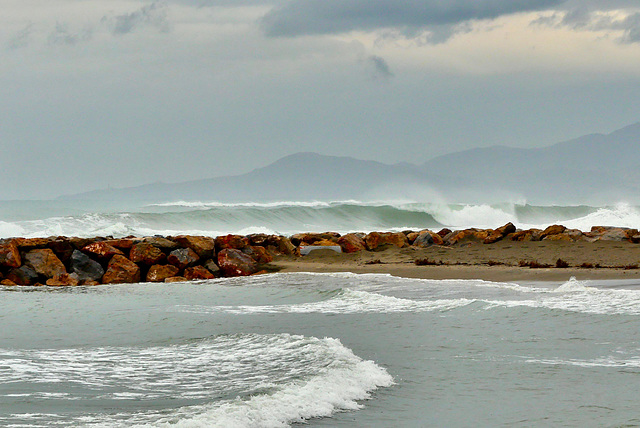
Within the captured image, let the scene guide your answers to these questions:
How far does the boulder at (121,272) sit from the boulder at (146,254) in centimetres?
36

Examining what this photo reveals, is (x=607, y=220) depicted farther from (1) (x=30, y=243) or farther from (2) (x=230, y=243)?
(1) (x=30, y=243)

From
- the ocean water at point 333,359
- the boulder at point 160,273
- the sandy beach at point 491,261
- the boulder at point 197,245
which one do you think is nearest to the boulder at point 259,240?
the sandy beach at point 491,261

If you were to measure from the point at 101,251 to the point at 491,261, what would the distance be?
10.9m

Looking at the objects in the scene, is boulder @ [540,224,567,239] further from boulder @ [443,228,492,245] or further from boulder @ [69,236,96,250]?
boulder @ [69,236,96,250]

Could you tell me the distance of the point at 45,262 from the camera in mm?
19062

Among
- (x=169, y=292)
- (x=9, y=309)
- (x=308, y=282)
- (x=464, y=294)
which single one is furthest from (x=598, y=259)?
(x=9, y=309)

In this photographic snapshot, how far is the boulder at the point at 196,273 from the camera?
19.5m

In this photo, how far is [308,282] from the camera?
17.4 metres

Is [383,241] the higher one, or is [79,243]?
[383,241]

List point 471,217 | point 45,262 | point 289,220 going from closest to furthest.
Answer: point 45,262 → point 289,220 → point 471,217

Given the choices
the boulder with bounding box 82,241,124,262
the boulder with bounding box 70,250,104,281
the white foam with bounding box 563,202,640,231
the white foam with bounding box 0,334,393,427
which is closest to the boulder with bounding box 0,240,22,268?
the boulder with bounding box 70,250,104,281

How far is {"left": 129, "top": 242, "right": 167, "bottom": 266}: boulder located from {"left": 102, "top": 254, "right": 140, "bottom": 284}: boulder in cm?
36

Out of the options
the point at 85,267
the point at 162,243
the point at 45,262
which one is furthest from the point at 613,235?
the point at 45,262

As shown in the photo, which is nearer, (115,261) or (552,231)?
(115,261)
